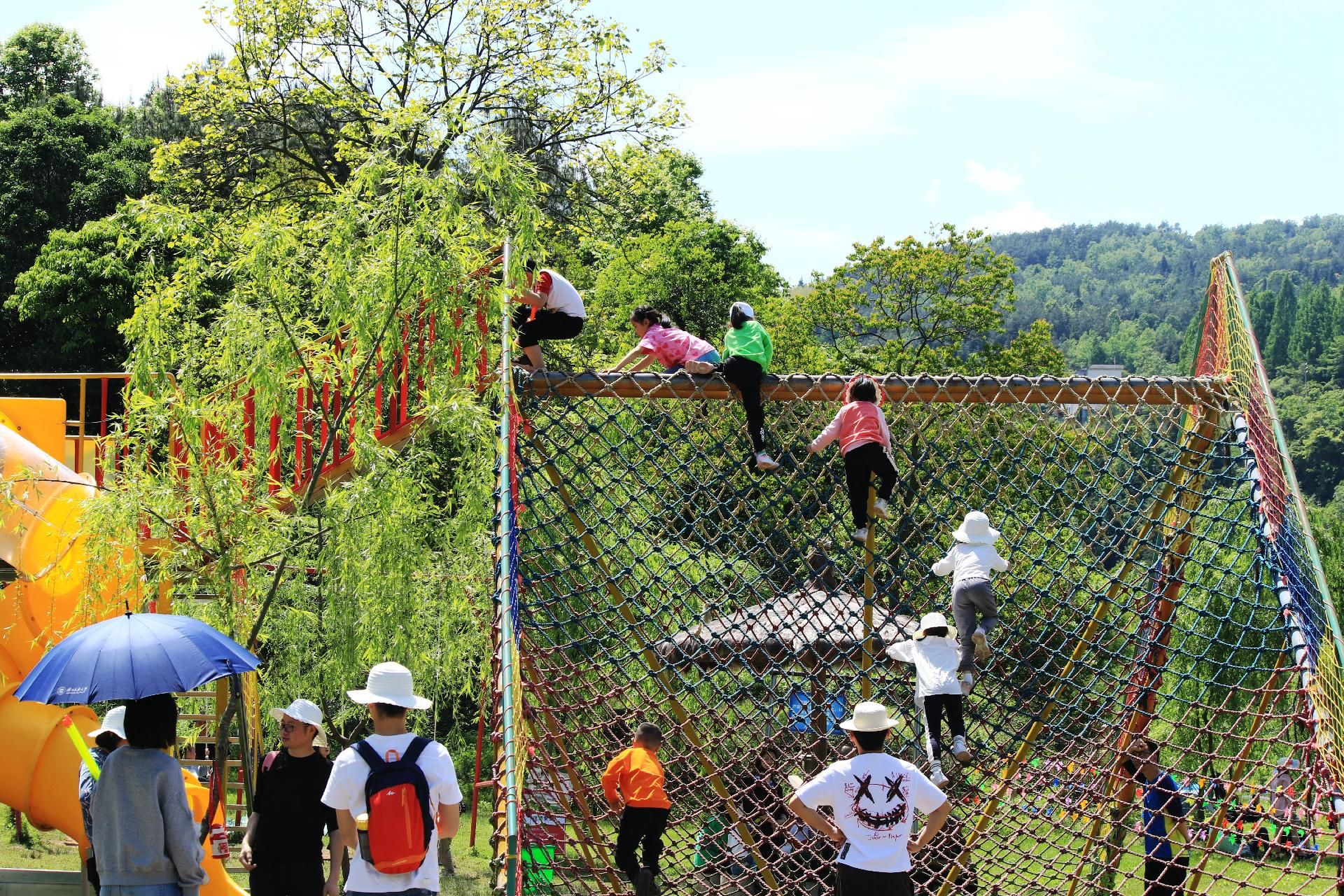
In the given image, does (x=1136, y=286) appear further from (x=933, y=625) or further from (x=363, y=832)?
(x=363, y=832)

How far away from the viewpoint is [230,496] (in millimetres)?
5898

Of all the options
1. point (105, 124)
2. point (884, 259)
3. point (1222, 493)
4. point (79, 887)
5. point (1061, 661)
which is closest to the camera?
point (79, 887)

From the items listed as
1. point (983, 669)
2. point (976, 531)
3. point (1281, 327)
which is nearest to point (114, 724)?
point (976, 531)

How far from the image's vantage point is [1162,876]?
6.67m

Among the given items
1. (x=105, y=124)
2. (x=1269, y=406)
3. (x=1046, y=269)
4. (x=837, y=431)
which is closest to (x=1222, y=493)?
(x=1269, y=406)

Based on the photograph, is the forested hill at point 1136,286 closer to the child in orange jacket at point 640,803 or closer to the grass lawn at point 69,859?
the grass lawn at point 69,859

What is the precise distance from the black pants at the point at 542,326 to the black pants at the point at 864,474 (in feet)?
5.65

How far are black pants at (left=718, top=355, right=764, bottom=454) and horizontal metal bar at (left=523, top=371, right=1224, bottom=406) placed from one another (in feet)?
0.26

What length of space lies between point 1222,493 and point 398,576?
557 cm

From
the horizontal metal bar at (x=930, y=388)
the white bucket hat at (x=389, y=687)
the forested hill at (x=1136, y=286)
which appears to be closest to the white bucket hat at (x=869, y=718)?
the white bucket hat at (x=389, y=687)

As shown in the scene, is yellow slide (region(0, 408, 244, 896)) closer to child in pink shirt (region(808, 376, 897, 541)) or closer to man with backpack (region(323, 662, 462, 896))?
man with backpack (region(323, 662, 462, 896))

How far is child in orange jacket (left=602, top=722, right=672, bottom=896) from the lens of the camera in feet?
21.4

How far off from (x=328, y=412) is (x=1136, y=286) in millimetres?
173213

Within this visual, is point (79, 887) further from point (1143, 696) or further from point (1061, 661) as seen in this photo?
point (1061, 661)
